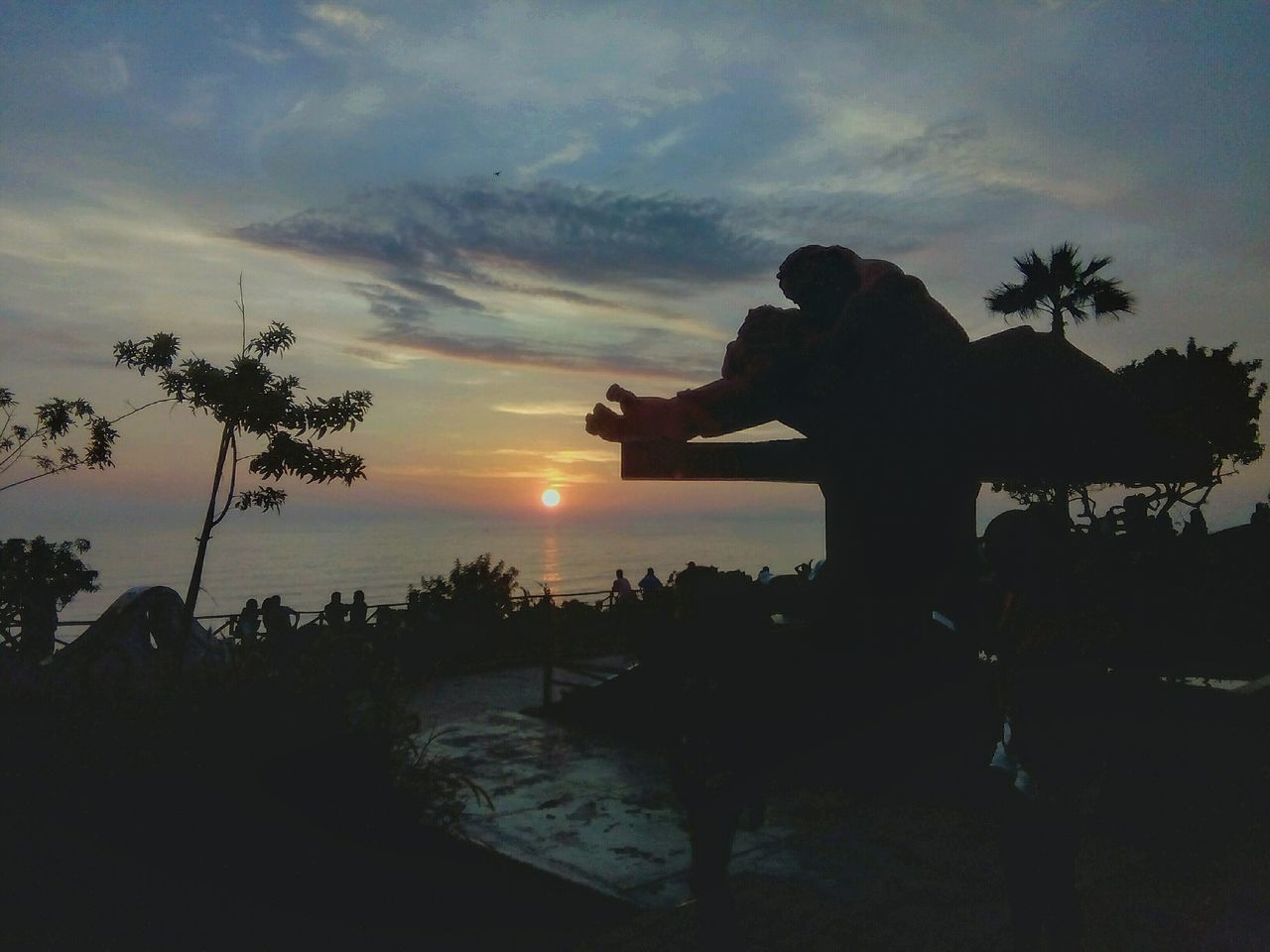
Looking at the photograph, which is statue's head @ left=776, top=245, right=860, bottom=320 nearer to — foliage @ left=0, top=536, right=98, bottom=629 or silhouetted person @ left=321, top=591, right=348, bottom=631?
silhouetted person @ left=321, top=591, right=348, bottom=631

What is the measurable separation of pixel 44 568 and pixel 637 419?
671 inches

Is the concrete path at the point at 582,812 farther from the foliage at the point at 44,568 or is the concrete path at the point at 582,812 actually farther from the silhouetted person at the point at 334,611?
the foliage at the point at 44,568

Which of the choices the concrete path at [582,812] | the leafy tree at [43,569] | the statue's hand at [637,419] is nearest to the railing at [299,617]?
the leafy tree at [43,569]

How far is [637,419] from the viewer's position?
4102mm

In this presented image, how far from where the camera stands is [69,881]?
5.00 m

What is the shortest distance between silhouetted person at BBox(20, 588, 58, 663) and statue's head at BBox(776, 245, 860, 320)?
22.9 feet

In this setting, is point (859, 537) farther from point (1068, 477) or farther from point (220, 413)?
point (220, 413)

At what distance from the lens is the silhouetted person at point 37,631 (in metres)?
8.26

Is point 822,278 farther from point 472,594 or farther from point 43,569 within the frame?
point 43,569

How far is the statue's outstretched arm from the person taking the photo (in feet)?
12.5

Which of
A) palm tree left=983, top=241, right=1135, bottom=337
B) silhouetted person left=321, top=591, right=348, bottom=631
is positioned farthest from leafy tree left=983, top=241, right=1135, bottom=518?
silhouetted person left=321, top=591, right=348, bottom=631

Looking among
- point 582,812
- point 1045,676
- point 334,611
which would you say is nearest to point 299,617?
point 334,611

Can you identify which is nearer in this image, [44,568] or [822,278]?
[822,278]

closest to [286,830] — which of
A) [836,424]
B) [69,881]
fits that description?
[69,881]
